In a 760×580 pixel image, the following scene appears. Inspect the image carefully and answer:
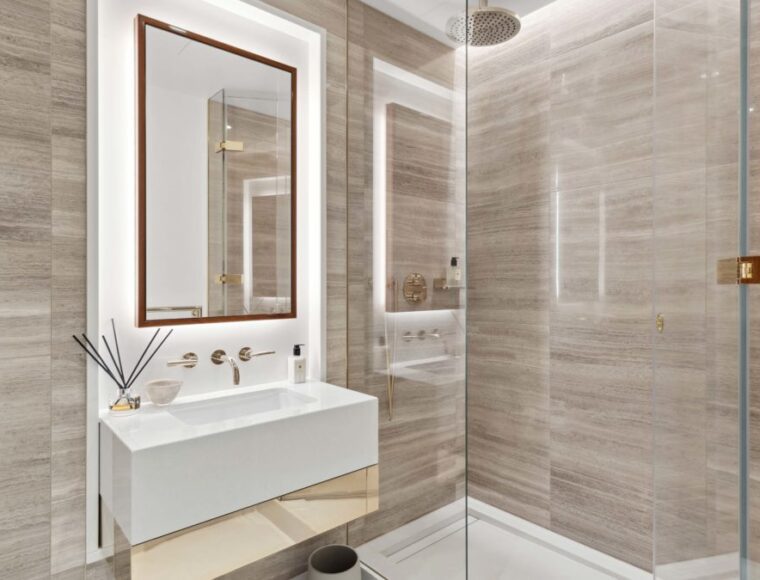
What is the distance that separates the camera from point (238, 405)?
162 cm

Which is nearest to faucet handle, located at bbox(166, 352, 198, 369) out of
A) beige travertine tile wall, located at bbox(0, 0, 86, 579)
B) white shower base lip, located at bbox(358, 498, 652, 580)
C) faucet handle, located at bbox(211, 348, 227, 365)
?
faucet handle, located at bbox(211, 348, 227, 365)

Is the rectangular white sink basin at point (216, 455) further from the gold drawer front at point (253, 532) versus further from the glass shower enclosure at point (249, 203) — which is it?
the glass shower enclosure at point (249, 203)

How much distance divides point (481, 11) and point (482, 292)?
1.20 metres

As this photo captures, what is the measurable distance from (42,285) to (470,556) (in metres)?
1.84

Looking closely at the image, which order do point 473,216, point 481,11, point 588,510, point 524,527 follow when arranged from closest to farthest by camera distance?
point 481,11, point 588,510, point 524,527, point 473,216

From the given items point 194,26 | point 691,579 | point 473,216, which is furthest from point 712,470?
point 194,26

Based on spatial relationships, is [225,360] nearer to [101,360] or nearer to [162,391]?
[162,391]

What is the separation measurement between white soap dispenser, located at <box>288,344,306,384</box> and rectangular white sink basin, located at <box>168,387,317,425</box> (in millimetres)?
80

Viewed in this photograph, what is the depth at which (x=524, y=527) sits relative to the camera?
2166 mm

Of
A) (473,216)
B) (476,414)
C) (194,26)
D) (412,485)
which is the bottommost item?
(412,485)

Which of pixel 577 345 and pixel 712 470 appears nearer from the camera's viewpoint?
pixel 712 470

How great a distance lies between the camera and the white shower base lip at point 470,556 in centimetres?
184

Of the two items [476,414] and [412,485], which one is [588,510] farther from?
[412,485]

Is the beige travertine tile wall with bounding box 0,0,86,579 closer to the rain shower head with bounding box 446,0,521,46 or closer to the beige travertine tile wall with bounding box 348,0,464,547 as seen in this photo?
the beige travertine tile wall with bounding box 348,0,464,547
